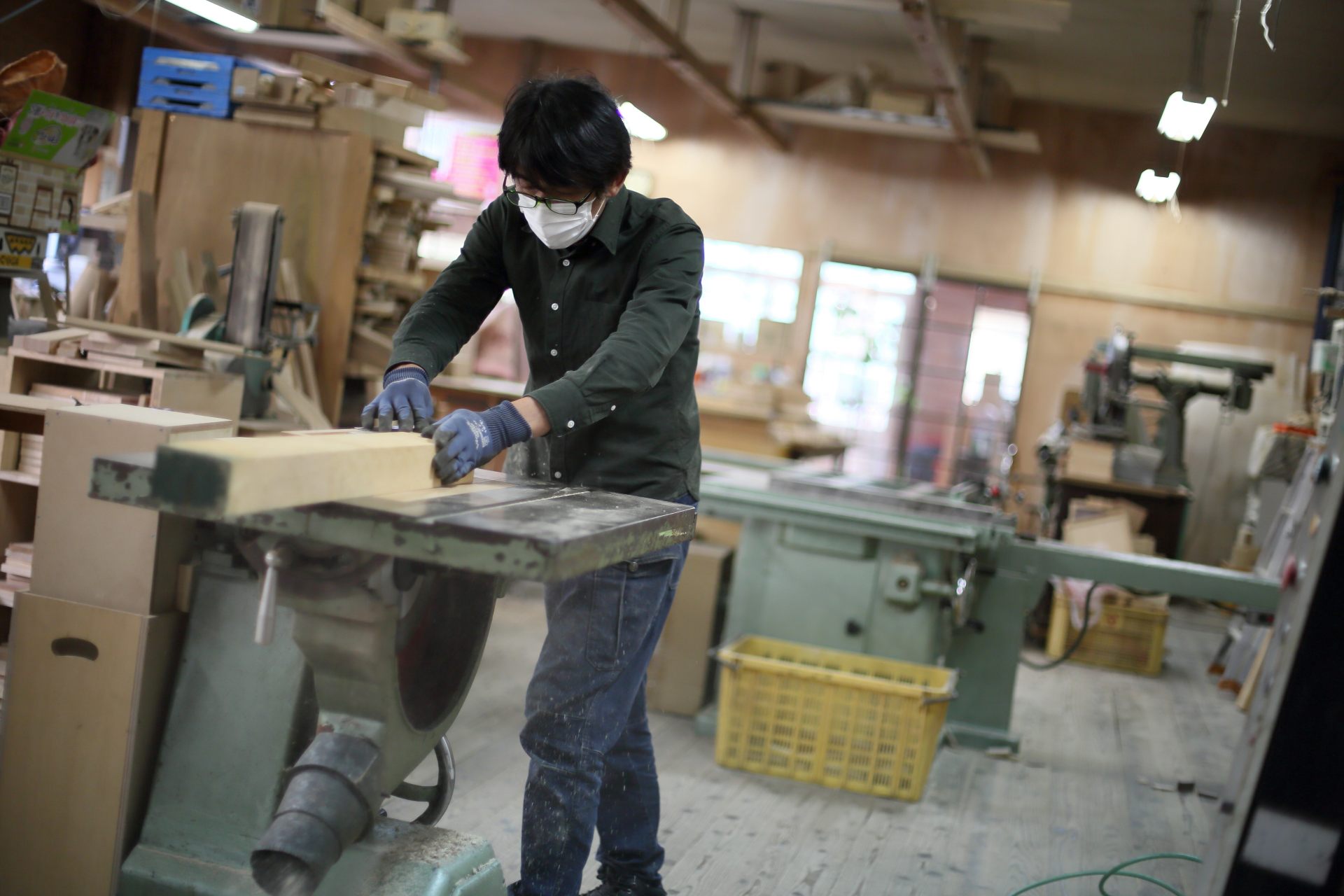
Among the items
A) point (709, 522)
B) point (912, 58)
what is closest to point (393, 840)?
point (709, 522)

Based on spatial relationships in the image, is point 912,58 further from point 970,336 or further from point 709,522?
point 709,522

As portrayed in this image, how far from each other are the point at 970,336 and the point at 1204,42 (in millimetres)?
4571

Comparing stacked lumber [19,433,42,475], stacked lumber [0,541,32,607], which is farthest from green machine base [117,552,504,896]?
stacked lumber [19,433,42,475]

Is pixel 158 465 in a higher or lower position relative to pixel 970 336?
lower

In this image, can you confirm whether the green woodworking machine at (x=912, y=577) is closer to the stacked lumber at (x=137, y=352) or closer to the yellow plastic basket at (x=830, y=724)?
the yellow plastic basket at (x=830, y=724)

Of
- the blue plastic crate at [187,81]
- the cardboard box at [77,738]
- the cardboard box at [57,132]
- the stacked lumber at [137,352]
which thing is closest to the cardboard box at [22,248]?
the cardboard box at [57,132]

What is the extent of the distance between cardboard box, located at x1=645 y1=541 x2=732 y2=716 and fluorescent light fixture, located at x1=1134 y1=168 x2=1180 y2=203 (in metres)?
2.24

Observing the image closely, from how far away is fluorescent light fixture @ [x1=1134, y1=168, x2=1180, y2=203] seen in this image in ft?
13.9

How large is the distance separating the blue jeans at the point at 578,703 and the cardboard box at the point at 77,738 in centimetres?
58

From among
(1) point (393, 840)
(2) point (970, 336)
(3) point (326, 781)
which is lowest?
(1) point (393, 840)

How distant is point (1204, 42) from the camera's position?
373 centimetres

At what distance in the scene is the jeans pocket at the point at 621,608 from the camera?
1.77m

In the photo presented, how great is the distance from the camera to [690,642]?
3688 mm

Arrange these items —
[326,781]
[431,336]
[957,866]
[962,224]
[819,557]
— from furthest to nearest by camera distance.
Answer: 1. [962,224]
2. [819,557]
3. [957,866]
4. [431,336]
5. [326,781]
